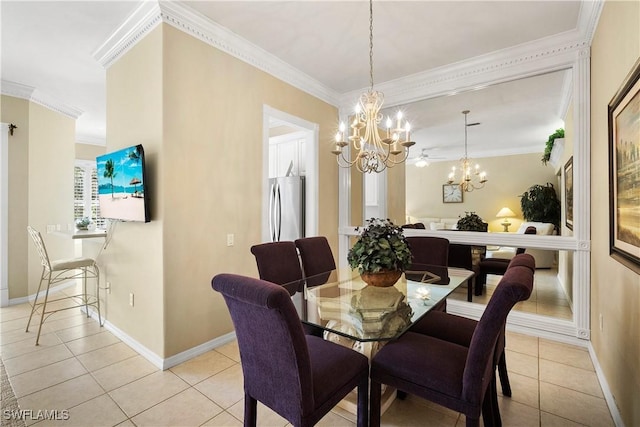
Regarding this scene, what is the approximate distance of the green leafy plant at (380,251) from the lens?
2.05 m

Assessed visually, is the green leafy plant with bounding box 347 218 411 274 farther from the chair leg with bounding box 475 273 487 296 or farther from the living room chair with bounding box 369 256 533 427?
the chair leg with bounding box 475 273 487 296

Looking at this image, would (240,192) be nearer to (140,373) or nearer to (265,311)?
(140,373)

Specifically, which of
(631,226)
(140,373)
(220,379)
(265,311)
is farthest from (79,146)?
(631,226)

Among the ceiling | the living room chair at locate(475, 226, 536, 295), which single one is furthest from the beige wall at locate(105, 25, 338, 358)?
the living room chair at locate(475, 226, 536, 295)

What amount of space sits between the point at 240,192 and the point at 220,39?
1410mm

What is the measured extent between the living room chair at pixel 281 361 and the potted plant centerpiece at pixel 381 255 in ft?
2.08

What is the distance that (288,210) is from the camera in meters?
4.13

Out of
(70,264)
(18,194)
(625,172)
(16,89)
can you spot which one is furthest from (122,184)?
(625,172)

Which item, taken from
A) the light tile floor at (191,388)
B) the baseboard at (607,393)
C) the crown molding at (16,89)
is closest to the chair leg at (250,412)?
the light tile floor at (191,388)

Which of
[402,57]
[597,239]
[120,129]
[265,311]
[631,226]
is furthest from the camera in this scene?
[402,57]

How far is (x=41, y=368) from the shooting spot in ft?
8.01

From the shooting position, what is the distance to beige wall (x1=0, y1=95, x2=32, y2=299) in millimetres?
3971

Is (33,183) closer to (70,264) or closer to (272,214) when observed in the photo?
A: (70,264)

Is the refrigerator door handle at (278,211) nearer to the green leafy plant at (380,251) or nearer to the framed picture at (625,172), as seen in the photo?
the green leafy plant at (380,251)
